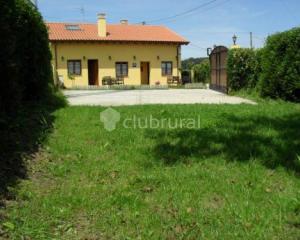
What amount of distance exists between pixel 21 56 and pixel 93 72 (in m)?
25.5

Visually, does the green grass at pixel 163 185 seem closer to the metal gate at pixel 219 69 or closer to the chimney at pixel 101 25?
the metal gate at pixel 219 69

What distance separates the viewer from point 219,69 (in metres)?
22.1

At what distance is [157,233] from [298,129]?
486 cm

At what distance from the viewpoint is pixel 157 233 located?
3748mm

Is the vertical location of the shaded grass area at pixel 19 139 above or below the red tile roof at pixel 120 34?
below

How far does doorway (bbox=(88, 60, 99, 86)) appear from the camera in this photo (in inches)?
1320

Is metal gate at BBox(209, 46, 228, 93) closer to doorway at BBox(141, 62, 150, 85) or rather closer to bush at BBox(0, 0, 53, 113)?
bush at BBox(0, 0, 53, 113)

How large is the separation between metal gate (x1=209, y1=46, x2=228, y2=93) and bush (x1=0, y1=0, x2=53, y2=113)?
1032 cm

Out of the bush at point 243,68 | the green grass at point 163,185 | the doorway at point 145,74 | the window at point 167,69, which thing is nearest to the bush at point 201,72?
the window at point 167,69

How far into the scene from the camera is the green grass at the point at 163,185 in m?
3.83

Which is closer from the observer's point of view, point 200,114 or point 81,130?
point 81,130

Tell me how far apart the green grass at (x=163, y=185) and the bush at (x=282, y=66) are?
5917 millimetres

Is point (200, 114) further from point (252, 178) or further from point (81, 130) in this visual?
point (252, 178)

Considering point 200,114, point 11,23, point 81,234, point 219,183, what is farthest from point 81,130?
point 81,234
